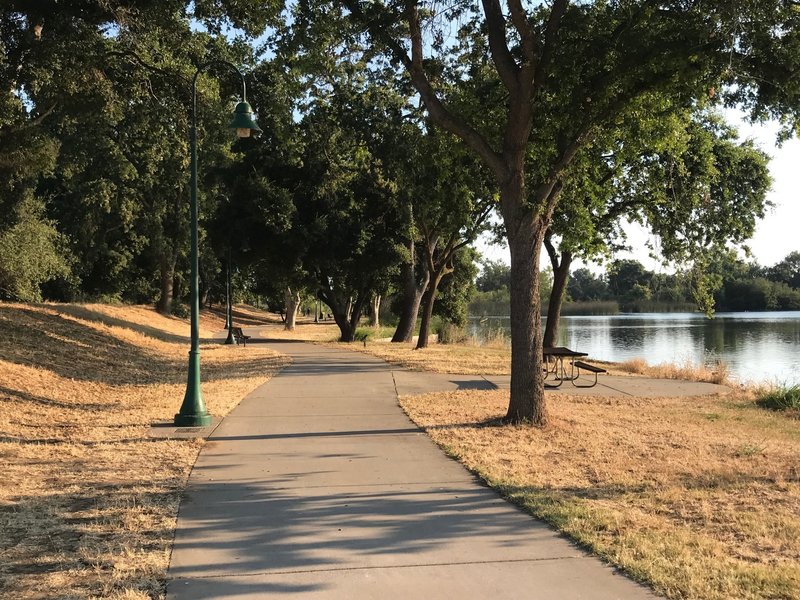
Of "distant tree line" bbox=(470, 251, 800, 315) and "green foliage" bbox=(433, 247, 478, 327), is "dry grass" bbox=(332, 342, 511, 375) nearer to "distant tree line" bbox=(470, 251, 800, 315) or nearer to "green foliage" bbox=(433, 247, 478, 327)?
"distant tree line" bbox=(470, 251, 800, 315)

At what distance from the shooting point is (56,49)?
11148mm

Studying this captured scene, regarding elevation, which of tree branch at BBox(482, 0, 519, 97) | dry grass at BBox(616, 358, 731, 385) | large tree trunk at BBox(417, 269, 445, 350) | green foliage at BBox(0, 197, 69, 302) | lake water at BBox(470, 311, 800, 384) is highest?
tree branch at BBox(482, 0, 519, 97)

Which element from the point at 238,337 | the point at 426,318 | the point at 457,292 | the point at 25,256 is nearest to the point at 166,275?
the point at 238,337

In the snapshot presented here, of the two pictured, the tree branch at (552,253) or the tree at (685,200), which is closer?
the tree at (685,200)

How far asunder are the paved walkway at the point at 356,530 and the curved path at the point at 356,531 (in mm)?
11

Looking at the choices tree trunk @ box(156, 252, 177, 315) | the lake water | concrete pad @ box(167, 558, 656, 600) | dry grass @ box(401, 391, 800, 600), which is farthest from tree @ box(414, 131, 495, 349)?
tree trunk @ box(156, 252, 177, 315)

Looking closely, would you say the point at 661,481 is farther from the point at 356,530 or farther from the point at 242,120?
the point at 242,120

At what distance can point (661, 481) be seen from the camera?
6.31m

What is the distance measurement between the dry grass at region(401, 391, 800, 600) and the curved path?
1.10 feet

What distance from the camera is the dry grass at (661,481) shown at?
13.7 ft

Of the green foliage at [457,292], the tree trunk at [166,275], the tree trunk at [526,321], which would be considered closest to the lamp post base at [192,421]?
the tree trunk at [526,321]

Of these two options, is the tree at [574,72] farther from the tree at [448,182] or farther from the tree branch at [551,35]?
the tree at [448,182]

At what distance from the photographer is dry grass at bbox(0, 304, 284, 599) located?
13.6 feet

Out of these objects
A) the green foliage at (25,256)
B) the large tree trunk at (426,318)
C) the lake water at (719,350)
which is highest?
the green foliage at (25,256)
